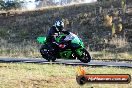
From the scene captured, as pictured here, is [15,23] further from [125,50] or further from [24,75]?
[24,75]

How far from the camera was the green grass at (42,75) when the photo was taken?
1658 centimetres

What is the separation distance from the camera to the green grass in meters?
16.6

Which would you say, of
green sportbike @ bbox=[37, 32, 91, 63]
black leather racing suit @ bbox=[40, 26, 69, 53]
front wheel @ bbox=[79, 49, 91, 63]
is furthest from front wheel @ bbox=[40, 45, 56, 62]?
front wheel @ bbox=[79, 49, 91, 63]

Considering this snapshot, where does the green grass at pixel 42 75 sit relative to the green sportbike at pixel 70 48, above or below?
below

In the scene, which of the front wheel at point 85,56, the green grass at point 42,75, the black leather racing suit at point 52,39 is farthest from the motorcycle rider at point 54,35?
the green grass at point 42,75

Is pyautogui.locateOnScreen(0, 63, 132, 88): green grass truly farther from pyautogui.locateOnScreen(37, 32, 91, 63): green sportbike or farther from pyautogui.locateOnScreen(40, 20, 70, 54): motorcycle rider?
pyautogui.locateOnScreen(37, 32, 91, 63): green sportbike

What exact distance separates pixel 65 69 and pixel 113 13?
32515 mm

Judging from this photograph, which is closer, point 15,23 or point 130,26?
point 130,26

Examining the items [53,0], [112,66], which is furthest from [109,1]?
[112,66]

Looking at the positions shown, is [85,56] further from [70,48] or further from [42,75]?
[42,75]

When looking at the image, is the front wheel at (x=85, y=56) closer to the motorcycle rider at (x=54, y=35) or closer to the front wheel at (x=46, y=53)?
the motorcycle rider at (x=54, y=35)

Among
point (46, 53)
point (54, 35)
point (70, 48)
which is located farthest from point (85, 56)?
point (46, 53)

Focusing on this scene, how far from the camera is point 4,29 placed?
180 feet

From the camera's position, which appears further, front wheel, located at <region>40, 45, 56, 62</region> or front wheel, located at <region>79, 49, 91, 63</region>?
front wheel, located at <region>40, 45, 56, 62</region>
